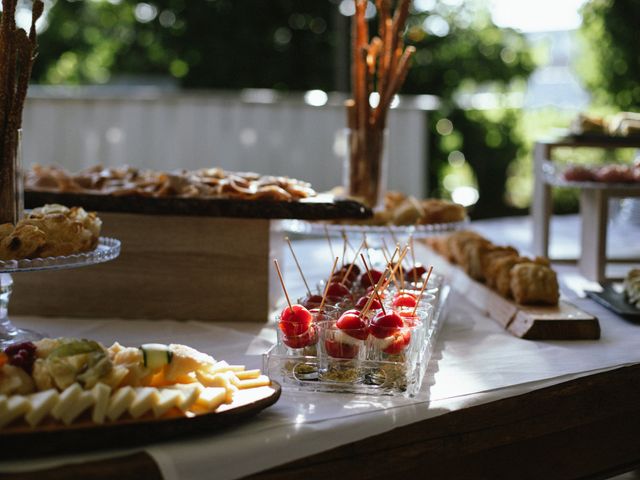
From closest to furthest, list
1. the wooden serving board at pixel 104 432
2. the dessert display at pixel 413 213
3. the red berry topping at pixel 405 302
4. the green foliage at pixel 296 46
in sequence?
the wooden serving board at pixel 104 432 < the red berry topping at pixel 405 302 < the dessert display at pixel 413 213 < the green foliage at pixel 296 46

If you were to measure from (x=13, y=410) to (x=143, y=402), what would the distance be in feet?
0.48

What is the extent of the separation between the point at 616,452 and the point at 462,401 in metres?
0.43

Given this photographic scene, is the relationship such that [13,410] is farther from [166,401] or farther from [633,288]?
[633,288]

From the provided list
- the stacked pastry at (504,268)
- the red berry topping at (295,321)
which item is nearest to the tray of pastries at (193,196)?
the stacked pastry at (504,268)

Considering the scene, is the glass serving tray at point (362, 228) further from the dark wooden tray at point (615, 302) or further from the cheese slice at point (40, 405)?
the cheese slice at point (40, 405)

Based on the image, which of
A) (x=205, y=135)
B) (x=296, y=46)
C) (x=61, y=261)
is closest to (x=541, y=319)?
(x=61, y=261)

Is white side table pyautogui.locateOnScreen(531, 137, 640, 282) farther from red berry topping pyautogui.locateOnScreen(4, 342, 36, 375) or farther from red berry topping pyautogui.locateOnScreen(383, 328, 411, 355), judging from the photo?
red berry topping pyautogui.locateOnScreen(4, 342, 36, 375)

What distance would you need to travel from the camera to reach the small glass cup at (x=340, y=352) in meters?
1.29

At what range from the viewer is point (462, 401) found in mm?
1283

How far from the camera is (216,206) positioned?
5.86 feet

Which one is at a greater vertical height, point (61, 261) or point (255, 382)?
point (61, 261)

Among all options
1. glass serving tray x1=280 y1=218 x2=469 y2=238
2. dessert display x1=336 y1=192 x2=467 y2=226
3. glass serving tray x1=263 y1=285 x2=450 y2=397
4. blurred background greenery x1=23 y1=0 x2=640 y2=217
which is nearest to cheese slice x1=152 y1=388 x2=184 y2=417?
glass serving tray x1=263 y1=285 x2=450 y2=397

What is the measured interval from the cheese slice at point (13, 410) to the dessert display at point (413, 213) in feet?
3.55

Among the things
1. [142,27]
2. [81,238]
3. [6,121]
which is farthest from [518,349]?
[142,27]
